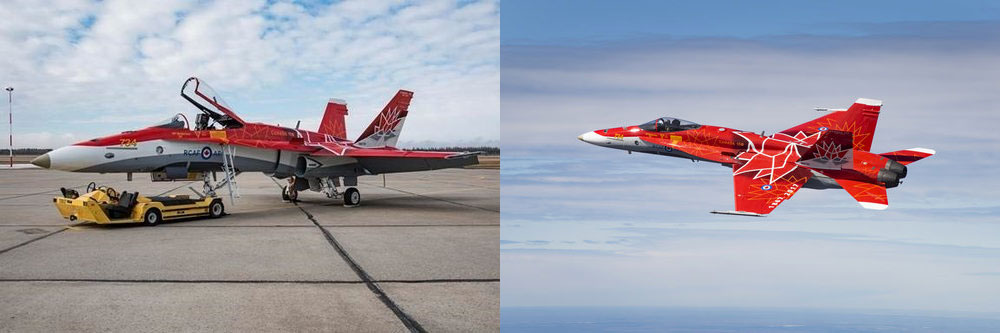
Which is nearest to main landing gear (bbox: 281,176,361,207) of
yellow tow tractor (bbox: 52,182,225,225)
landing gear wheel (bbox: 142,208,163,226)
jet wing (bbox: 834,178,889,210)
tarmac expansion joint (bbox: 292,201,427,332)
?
yellow tow tractor (bbox: 52,182,225,225)

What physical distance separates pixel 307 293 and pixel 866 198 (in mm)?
5725

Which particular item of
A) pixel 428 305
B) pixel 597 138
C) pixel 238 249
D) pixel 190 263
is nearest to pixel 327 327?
Answer: pixel 428 305

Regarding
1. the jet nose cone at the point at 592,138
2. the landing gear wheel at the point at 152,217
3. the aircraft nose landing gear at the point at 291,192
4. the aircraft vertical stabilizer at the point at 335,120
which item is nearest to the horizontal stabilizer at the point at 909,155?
the jet nose cone at the point at 592,138

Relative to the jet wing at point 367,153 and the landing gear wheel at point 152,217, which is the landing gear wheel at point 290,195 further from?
the landing gear wheel at point 152,217

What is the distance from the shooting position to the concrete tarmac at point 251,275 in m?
6.00

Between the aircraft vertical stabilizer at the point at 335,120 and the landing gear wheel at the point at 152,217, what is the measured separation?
10.1 metres

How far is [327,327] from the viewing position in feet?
18.9

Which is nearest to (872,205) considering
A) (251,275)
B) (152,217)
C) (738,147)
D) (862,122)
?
(862,122)

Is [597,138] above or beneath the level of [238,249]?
above

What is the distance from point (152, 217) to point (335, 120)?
10.6 m

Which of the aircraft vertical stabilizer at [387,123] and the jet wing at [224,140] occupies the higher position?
the aircraft vertical stabilizer at [387,123]

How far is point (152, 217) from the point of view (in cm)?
1287

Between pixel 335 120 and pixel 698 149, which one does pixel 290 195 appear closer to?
pixel 335 120

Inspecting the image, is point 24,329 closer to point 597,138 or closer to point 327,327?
point 327,327
